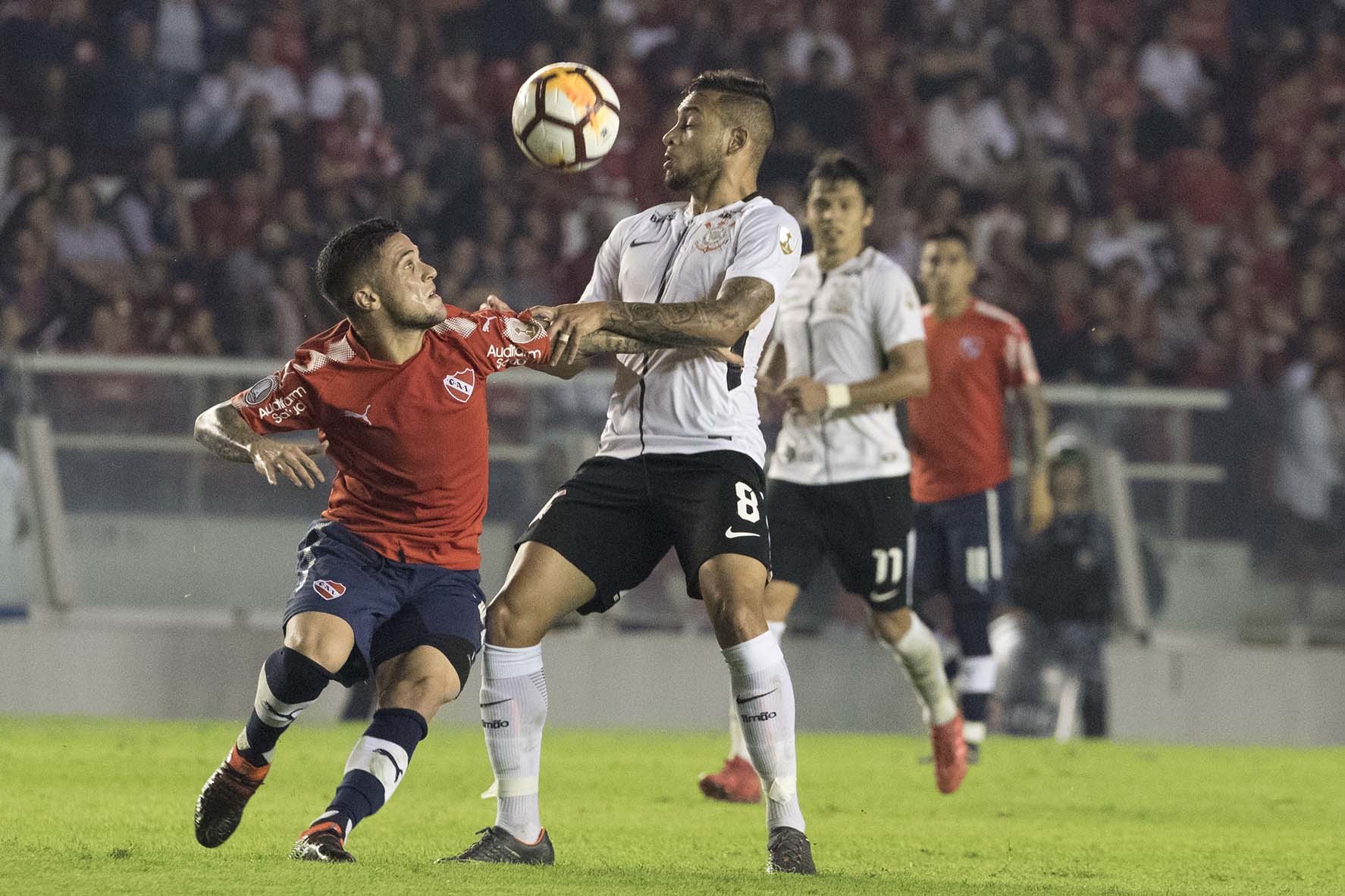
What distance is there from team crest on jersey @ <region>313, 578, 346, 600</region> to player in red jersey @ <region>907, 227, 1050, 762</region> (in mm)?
4281

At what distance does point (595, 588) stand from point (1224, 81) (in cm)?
1248

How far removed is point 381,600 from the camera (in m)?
4.95

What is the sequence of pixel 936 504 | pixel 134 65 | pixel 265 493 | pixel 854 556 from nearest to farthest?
pixel 854 556 < pixel 936 504 < pixel 265 493 < pixel 134 65

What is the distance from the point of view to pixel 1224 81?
631 inches

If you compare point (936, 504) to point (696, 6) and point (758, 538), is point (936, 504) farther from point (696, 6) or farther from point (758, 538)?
point (696, 6)

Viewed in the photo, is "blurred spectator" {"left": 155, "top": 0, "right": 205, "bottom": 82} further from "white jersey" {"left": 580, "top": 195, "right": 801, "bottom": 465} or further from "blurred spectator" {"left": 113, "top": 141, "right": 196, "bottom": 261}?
"white jersey" {"left": 580, "top": 195, "right": 801, "bottom": 465}

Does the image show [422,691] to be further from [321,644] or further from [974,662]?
[974,662]

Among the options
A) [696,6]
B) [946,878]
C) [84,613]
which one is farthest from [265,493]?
[696,6]

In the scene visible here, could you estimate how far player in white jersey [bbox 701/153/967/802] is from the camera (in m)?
7.51

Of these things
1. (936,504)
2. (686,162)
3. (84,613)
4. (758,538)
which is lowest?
(84,613)

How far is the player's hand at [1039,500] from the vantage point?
919 centimetres

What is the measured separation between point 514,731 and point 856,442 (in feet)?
9.68

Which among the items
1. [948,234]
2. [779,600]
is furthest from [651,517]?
[948,234]

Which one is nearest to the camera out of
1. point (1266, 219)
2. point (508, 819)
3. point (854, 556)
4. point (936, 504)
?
point (508, 819)
